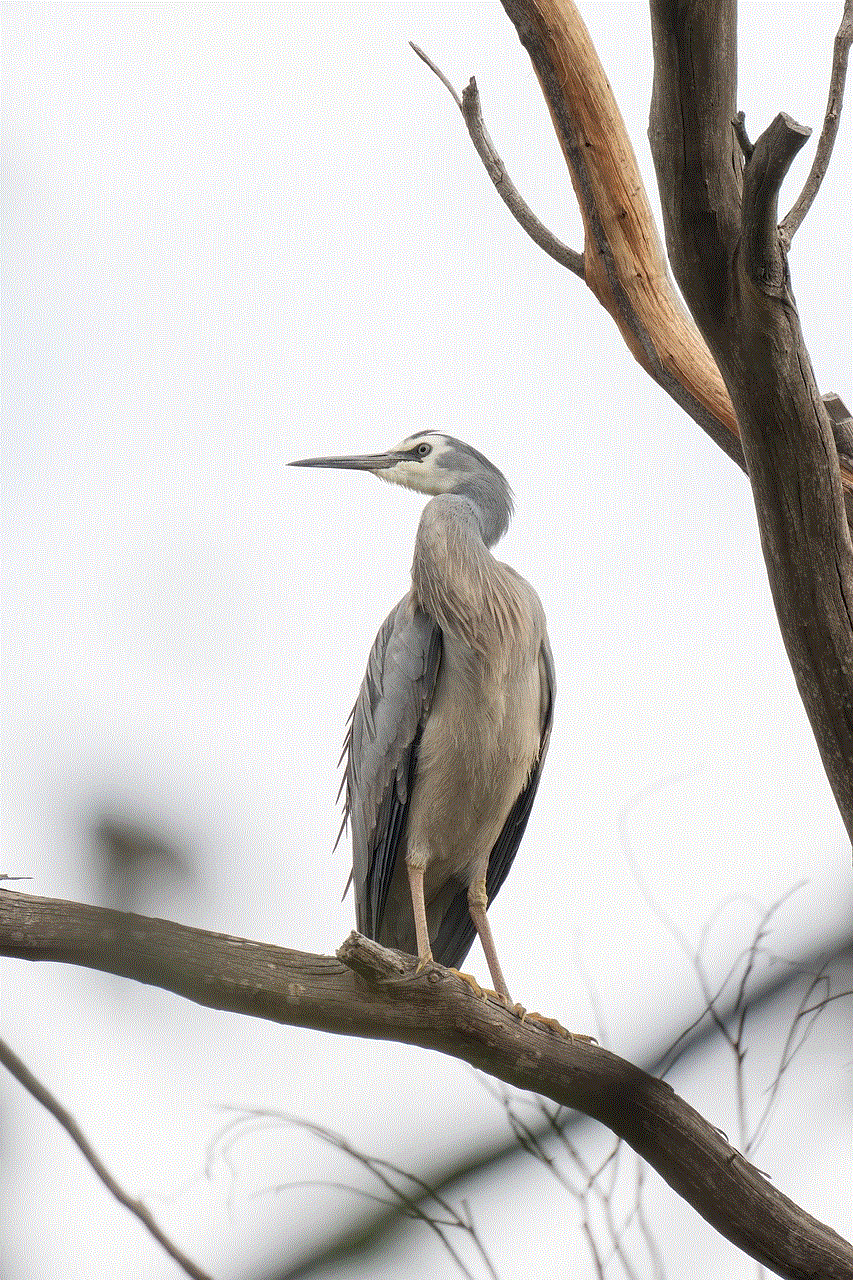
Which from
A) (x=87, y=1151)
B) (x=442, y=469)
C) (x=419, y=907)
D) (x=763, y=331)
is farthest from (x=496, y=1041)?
(x=442, y=469)

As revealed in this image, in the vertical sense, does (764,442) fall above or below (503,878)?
above

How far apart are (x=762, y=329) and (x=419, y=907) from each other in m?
2.39

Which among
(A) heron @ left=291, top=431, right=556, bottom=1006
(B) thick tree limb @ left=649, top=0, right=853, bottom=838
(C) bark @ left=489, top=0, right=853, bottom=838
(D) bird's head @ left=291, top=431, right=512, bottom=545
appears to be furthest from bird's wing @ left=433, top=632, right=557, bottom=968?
(B) thick tree limb @ left=649, top=0, right=853, bottom=838

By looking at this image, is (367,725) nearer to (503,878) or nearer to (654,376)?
(503,878)

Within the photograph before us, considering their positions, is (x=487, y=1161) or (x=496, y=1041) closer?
(x=487, y=1161)

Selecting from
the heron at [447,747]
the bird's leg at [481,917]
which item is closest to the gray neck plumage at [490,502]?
the heron at [447,747]

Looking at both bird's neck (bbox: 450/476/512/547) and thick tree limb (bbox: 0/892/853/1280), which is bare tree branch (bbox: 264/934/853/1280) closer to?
thick tree limb (bbox: 0/892/853/1280)

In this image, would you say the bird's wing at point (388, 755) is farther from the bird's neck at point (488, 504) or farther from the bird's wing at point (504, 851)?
the bird's neck at point (488, 504)

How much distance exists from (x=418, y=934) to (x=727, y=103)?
2.70 m

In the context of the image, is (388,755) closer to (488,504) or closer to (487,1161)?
(488,504)

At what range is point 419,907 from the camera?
426 centimetres

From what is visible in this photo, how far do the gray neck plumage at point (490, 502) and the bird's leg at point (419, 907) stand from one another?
1.45 metres

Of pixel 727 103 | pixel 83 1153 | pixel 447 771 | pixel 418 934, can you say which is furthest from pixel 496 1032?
pixel 83 1153

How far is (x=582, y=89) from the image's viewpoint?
→ 3.60 meters
